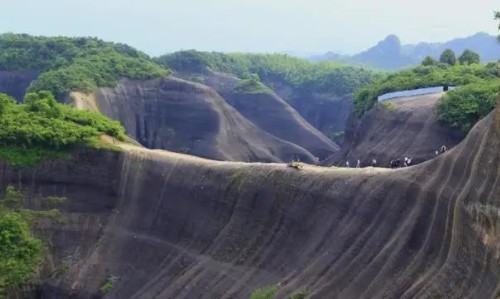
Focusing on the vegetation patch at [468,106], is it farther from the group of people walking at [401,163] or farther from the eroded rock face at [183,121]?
the eroded rock face at [183,121]

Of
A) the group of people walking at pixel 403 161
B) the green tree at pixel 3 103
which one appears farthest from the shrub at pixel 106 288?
the group of people walking at pixel 403 161

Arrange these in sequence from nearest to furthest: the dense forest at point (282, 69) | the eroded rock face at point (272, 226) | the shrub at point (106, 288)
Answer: the eroded rock face at point (272, 226) < the shrub at point (106, 288) < the dense forest at point (282, 69)

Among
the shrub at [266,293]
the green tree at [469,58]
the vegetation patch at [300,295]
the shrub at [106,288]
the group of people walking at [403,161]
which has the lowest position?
the shrub at [106,288]

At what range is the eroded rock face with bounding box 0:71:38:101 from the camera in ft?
288

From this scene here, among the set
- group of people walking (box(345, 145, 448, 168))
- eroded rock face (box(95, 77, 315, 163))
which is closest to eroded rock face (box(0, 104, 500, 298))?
group of people walking (box(345, 145, 448, 168))

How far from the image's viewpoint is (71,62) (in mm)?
86375

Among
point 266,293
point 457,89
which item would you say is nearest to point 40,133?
point 266,293

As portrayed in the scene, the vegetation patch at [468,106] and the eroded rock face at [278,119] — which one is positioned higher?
the vegetation patch at [468,106]

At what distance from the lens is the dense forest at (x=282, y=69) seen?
11719 cm

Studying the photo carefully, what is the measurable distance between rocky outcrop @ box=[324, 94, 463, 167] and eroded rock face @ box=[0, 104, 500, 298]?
19.4 meters

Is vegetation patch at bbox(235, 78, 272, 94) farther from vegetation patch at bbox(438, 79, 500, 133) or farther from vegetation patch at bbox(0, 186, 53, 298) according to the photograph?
vegetation patch at bbox(0, 186, 53, 298)

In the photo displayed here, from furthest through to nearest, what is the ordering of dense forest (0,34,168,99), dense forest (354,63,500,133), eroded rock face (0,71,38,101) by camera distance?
eroded rock face (0,71,38,101) → dense forest (0,34,168,99) → dense forest (354,63,500,133)

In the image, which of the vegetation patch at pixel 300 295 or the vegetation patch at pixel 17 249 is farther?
the vegetation patch at pixel 17 249

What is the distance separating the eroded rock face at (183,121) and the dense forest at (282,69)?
3814 cm
